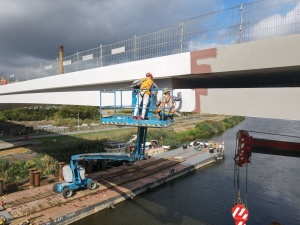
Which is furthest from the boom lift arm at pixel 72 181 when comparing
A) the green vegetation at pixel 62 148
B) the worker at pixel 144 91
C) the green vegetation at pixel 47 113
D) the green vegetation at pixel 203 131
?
the green vegetation at pixel 47 113

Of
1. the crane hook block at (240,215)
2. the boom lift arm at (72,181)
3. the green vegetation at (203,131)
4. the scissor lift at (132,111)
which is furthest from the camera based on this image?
the green vegetation at (203,131)

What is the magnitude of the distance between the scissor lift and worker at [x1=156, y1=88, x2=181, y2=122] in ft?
0.56

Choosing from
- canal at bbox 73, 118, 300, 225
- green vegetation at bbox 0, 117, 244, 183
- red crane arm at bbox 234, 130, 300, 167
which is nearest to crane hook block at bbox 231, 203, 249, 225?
red crane arm at bbox 234, 130, 300, 167

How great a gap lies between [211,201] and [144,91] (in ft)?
37.6

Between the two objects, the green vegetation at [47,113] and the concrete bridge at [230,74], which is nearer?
the concrete bridge at [230,74]

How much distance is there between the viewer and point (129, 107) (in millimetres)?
8969

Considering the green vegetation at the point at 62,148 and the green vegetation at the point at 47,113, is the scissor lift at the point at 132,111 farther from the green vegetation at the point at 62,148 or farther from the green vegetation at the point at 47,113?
the green vegetation at the point at 47,113

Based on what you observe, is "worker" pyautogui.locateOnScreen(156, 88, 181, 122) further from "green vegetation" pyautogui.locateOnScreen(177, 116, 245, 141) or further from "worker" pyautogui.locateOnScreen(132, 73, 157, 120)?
"green vegetation" pyautogui.locateOnScreen(177, 116, 245, 141)

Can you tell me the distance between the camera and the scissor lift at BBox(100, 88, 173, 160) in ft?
27.3

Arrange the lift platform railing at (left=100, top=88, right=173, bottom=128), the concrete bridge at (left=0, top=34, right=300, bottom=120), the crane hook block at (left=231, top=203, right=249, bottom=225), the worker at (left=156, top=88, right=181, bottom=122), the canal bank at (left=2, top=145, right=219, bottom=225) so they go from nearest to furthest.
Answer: the concrete bridge at (left=0, top=34, right=300, bottom=120)
the crane hook block at (left=231, top=203, right=249, bottom=225)
the worker at (left=156, top=88, right=181, bottom=122)
the lift platform railing at (left=100, top=88, right=173, bottom=128)
the canal bank at (left=2, top=145, right=219, bottom=225)

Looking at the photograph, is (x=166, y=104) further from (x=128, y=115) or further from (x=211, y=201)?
(x=211, y=201)

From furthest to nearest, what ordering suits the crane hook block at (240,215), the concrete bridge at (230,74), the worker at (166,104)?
the worker at (166,104) → the crane hook block at (240,215) → the concrete bridge at (230,74)

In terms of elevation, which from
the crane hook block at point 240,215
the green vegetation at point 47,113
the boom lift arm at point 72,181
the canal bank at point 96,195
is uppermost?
the green vegetation at point 47,113

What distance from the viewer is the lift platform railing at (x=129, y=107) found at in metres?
8.21
